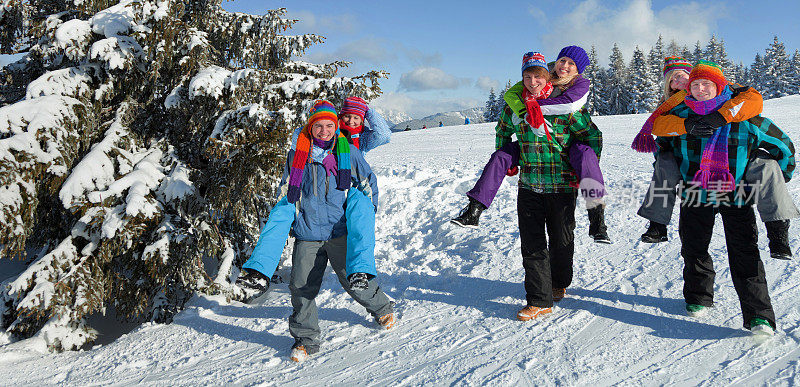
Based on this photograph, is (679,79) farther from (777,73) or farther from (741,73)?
(741,73)

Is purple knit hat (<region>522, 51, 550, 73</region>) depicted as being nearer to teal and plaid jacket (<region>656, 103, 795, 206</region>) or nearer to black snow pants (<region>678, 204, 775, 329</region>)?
teal and plaid jacket (<region>656, 103, 795, 206</region>)

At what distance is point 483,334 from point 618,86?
163 ft

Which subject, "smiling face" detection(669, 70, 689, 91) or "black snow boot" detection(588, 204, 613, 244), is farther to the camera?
"smiling face" detection(669, 70, 689, 91)

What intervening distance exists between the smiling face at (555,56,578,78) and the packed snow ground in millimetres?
1922

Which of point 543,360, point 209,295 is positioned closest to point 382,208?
point 209,295

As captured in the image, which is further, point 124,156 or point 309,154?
point 124,156

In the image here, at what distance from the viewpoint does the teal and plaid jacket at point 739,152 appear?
2.83 meters

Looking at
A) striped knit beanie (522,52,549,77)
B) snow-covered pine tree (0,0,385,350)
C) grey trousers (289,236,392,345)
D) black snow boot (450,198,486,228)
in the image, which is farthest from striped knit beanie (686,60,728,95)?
snow-covered pine tree (0,0,385,350)

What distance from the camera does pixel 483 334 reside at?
3449 mm

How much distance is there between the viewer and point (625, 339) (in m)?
3.12

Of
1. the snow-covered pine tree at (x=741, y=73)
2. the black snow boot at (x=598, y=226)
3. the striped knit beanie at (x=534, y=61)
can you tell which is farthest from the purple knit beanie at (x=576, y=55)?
the snow-covered pine tree at (x=741, y=73)

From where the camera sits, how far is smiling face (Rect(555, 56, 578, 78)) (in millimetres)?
3268

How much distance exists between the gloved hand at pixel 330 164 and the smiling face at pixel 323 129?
15 centimetres

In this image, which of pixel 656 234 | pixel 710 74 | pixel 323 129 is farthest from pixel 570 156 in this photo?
pixel 323 129
